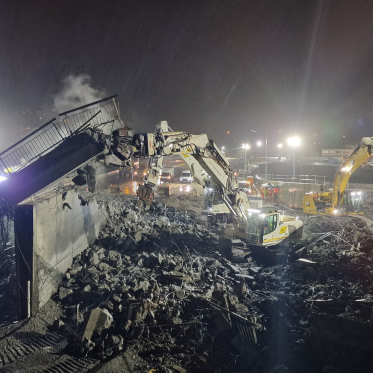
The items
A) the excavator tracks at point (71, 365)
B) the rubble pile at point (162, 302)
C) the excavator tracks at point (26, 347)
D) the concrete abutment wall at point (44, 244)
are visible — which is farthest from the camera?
the concrete abutment wall at point (44, 244)

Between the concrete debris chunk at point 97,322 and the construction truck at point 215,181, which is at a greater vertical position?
the construction truck at point 215,181

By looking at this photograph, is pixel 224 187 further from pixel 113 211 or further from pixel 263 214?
pixel 113 211

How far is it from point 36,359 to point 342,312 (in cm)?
823

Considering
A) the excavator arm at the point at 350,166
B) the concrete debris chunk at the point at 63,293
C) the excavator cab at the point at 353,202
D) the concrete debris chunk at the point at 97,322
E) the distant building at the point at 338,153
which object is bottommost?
the concrete debris chunk at the point at 97,322

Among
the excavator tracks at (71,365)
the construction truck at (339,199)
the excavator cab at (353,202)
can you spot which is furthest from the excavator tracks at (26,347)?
the excavator cab at (353,202)

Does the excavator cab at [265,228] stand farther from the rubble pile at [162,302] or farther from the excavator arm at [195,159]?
the rubble pile at [162,302]

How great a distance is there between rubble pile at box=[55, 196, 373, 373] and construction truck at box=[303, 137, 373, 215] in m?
5.32

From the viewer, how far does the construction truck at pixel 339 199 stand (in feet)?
53.9

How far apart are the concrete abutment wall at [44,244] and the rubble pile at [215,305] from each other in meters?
0.59

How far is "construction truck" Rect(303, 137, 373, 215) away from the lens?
647 inches

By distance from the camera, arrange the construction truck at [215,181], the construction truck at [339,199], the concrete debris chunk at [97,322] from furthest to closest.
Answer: the construction truck at [339,199], the construction truck at [215,181], the concrete debris chunk at [97,322]

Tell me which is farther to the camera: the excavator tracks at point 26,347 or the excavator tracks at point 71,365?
the excavator tracks at point 26,347

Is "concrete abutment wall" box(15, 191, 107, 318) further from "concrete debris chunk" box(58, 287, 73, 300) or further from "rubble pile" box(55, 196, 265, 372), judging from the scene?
"rubble pile" box(55, 196, 265, 372)

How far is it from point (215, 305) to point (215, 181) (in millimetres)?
4849
